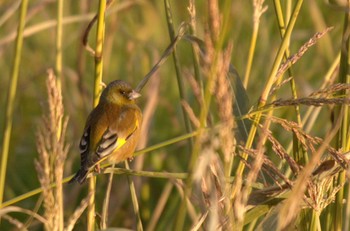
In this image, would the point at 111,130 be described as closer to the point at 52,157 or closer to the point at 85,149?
the point at 85,149

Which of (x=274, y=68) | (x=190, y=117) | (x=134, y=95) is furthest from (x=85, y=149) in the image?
(x=190, y=117)

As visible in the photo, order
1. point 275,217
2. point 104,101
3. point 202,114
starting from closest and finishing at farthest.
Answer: point 202,114
point 275,217
point 104,101

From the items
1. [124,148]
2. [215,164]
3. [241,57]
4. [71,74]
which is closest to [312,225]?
[215,164]

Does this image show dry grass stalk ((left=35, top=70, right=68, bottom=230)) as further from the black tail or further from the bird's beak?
the bird's beak

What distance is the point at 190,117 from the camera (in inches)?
89.5

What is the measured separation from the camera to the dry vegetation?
2.28 metres

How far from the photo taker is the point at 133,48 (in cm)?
641

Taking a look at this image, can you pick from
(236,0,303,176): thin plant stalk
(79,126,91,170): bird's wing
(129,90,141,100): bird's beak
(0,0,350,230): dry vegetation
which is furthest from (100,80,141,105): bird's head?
(236,0,303,176): thin plant stalk

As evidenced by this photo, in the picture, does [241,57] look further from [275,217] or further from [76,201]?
[275,217]

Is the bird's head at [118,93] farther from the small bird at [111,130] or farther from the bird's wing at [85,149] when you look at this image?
the bird's wing at [85,149]

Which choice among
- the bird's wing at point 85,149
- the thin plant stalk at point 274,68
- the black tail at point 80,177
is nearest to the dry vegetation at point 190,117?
the thin plant stalk at point 274,68

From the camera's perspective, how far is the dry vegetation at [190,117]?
7.47 feet

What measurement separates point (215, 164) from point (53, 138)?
57 centimetres

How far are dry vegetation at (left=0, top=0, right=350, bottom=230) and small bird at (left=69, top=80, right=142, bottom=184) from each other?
0.22 metres
